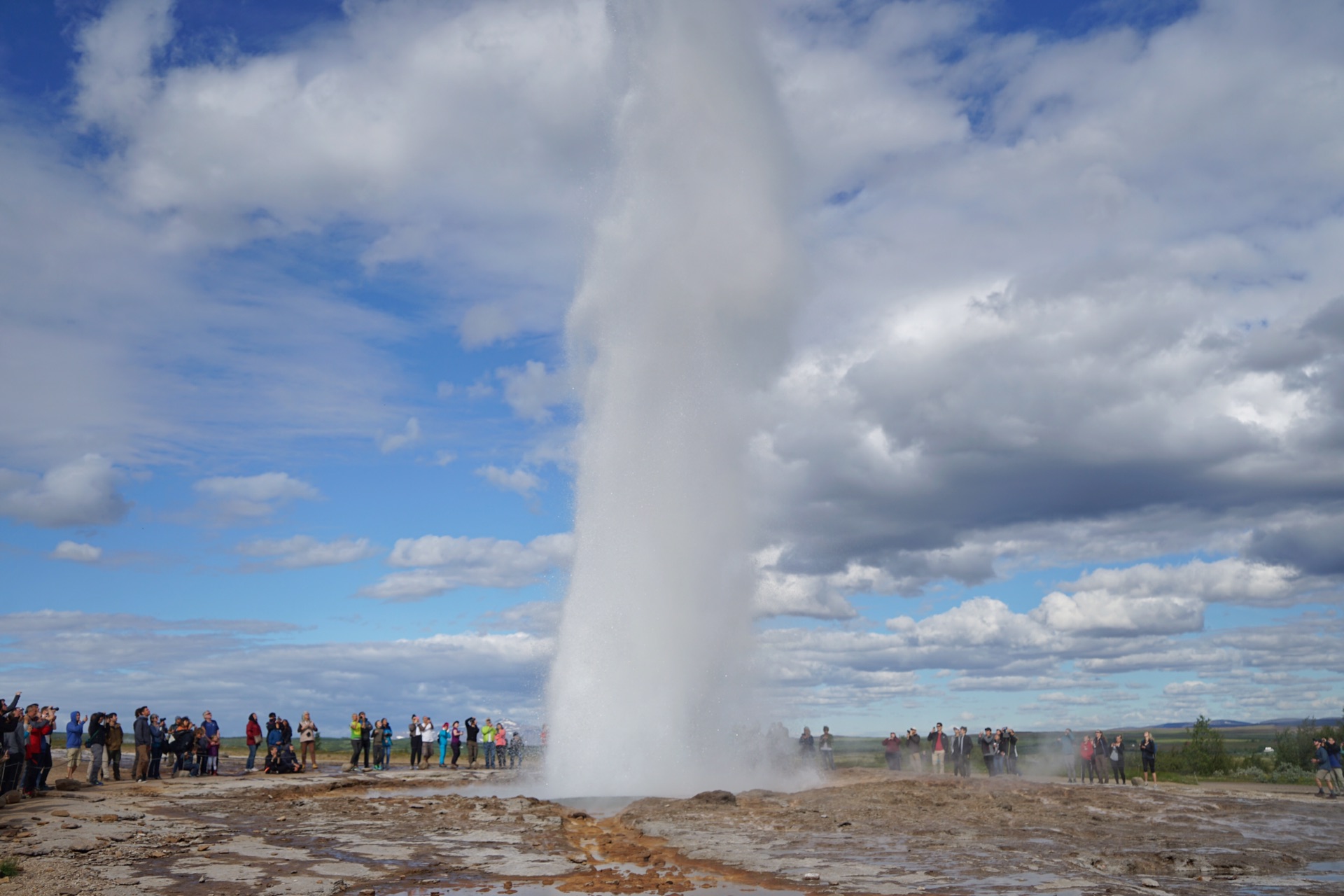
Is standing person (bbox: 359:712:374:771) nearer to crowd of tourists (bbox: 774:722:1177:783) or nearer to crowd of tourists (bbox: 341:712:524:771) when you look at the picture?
crowd of tourists (bbox: 341:712:524:771)

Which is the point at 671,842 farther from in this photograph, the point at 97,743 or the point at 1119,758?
the point at 1119,758

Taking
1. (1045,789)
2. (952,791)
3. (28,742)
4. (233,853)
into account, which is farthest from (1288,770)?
(28,742)

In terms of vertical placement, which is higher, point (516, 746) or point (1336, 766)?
point (516, 746)

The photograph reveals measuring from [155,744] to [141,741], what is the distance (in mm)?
1010

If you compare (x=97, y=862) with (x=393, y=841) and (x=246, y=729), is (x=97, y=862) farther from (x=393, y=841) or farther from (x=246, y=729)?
(x=246, y=729)

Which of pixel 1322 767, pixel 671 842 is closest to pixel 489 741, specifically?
pixel 671 842

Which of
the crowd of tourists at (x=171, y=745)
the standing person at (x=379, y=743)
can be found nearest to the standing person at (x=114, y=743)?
the crowd of tourists at (x=171, y=745)

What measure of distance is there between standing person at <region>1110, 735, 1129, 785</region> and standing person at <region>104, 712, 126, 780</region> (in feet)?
85.7

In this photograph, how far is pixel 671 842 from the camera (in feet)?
45.9

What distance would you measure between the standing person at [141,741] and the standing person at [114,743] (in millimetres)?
335

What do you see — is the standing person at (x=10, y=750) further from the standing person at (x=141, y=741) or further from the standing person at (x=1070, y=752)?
the standing person at (x=1070, y=752)

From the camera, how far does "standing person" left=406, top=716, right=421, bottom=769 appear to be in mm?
29906

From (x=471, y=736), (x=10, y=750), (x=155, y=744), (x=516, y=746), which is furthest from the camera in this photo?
(x=516, y=746)

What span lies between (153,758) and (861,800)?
1693 centimetres
